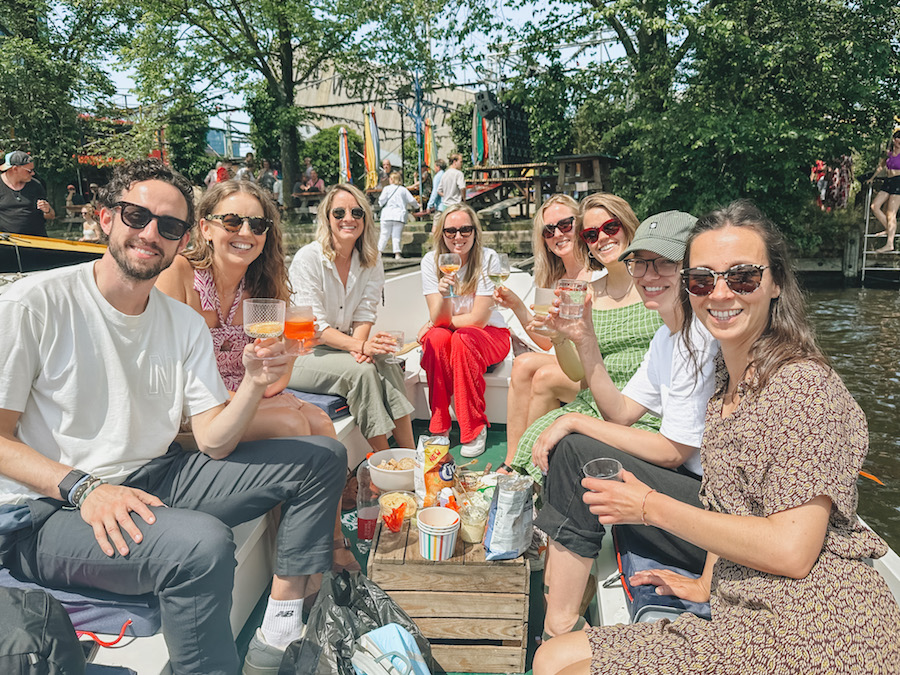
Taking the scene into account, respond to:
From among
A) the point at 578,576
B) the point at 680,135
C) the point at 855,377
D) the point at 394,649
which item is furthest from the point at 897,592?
the point at 680,135

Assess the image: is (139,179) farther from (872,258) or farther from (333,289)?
(872,258)

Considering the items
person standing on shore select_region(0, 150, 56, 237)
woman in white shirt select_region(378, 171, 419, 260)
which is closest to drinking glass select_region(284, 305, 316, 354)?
person standing on shore select_region(0, 150, 56, 237)

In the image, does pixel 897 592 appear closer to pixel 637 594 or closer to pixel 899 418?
pixel 637 594

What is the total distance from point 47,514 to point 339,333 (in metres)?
1.97

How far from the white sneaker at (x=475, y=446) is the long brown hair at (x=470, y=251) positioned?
97cm

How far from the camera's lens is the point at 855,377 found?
6500 mm

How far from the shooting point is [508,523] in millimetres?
2012

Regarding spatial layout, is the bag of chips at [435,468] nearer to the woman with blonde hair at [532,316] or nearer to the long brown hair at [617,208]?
the woman with blonde hair at [532,316]

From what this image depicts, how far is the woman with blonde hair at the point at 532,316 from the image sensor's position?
3.08m

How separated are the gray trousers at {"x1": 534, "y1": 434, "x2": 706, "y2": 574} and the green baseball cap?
0.73m

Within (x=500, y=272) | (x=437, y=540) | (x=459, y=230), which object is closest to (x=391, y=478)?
(x=437, y=540)

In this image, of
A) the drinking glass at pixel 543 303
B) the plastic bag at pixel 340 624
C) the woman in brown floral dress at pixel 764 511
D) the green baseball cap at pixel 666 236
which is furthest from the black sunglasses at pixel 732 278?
the plastic bag at pixel 340 624

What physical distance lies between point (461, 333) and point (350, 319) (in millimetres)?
735

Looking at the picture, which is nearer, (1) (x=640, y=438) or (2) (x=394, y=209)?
(1) (x=640, y=438)
